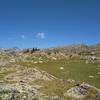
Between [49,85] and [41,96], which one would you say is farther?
[49,85]

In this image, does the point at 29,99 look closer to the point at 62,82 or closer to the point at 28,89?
the point at 28,89

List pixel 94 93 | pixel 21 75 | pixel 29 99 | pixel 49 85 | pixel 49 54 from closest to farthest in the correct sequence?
1. pixel 29 99
2. pixel 94 93
3. pixel 49 85
4. pixel 21 75
5. pixel 49 54

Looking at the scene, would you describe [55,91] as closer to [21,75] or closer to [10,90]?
[10,90]

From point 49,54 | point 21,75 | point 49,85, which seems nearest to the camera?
point 49,85

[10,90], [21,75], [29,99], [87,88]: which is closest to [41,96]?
[29,99]

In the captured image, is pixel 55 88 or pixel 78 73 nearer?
pixel 55 88

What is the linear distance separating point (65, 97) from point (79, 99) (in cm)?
125

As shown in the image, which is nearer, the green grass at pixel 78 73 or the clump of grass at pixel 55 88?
the clump of grass at pixel 55 88

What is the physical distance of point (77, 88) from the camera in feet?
Result: 68.5

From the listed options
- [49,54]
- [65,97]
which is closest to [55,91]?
[65,97]

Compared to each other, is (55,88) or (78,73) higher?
(55,88)

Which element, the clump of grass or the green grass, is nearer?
the clump of grass

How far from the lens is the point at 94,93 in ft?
65.2

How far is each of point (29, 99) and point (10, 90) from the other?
2.20 m
